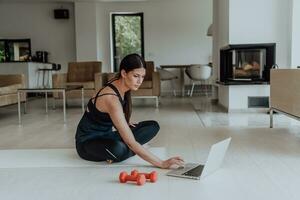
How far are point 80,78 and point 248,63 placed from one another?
346 cm

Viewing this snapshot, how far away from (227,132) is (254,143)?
A: 2.15ft

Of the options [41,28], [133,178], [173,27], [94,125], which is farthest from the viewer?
[41,28]

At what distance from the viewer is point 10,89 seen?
612 cm

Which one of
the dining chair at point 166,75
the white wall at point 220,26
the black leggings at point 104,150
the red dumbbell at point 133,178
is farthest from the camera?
the dining chair at point 166,75

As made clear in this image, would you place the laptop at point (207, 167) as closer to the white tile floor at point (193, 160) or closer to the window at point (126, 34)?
the white tile floor at point (193, 160)

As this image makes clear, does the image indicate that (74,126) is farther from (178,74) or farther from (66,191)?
(178,74)

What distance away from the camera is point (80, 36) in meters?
10.8

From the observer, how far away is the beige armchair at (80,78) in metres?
7.31

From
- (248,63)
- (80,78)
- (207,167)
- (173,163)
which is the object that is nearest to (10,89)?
(80,78)

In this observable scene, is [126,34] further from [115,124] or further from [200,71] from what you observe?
[115,124]

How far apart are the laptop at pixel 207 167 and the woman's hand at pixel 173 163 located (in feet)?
0.12

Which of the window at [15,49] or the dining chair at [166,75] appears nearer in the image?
the dining chair at [166,75]

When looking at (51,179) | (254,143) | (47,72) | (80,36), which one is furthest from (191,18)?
(51,179)

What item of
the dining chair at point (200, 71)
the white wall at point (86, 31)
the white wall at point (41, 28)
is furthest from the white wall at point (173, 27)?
the dining chair at point (200, 71)
